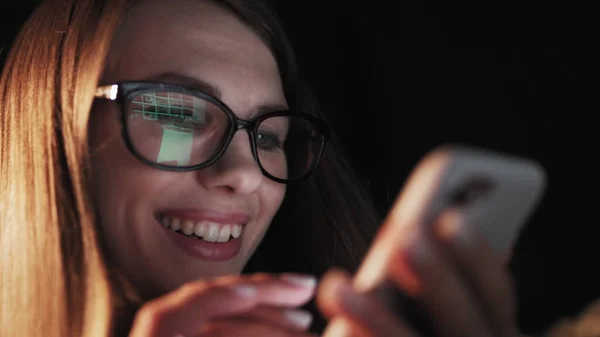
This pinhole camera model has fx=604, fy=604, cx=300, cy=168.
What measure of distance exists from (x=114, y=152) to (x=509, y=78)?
2.26 ft

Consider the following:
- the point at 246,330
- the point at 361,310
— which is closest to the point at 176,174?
the point at 246,330

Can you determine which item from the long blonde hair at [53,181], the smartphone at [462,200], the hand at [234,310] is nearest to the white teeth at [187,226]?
the long blonde hair at [53,181]

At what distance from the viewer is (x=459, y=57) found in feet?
3.76

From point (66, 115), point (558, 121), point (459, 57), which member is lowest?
point (558, 121)

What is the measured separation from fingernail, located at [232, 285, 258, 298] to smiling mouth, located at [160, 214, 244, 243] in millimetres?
335

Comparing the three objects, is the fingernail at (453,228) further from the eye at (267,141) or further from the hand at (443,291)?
the eye at (267,141)

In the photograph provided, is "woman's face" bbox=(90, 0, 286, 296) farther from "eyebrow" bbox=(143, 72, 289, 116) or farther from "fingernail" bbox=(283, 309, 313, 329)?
"fingernail" bbox=(283, 309, 313, 329)

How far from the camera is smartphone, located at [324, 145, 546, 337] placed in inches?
17.3

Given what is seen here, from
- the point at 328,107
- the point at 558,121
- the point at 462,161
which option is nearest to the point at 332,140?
the point at 328,107

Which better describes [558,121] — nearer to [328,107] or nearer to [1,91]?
[328,107]

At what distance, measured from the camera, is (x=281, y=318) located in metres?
0.62

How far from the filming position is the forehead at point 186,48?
93 cm

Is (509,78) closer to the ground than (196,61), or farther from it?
closer to the ground

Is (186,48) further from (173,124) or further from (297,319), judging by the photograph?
(297,319)
